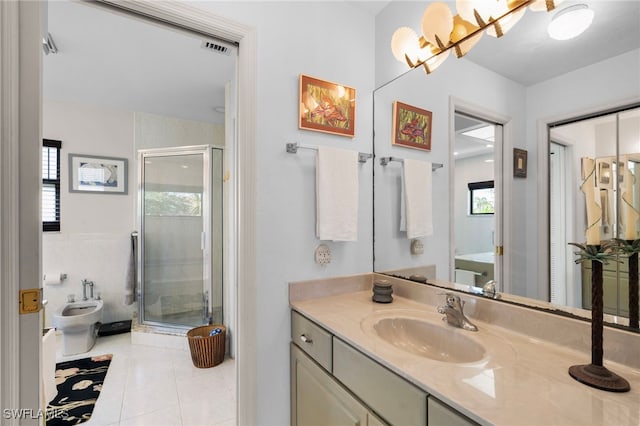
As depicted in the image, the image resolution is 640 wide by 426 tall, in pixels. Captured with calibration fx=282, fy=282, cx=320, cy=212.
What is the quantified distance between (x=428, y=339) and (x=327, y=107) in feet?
3.86

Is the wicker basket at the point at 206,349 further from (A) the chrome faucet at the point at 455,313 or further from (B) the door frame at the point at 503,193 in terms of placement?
(B) the door frame at the point at 503,193

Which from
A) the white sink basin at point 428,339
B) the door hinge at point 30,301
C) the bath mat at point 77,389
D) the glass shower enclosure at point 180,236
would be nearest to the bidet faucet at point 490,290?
the white sink basin at point 428,339

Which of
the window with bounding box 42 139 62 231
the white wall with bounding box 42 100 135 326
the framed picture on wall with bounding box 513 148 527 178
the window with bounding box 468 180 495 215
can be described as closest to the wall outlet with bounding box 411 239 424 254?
the window with bounding box 468 180 495 215

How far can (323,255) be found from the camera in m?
1.46

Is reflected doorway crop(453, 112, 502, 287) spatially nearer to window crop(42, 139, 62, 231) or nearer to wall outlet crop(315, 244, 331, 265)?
wall outlet crop(315, 244, 331, 265)

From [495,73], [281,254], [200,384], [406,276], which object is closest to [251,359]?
[281,254]

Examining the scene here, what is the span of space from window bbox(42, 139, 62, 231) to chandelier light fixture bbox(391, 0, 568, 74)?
11.5 ft

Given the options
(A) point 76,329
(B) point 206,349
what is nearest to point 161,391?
(B) point 206,349

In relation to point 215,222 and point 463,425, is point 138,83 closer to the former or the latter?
point 215,222

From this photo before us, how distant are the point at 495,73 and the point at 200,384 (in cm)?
268

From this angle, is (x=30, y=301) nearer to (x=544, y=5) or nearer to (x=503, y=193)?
(x=503, y=193)

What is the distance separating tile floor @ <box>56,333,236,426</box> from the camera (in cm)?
178

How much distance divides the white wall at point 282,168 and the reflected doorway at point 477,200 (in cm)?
58

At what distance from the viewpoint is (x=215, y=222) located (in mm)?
2992
